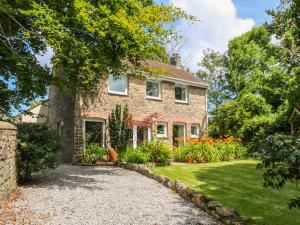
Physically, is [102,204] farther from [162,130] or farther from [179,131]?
[179,131]

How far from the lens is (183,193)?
28.8 ft

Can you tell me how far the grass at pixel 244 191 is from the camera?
6.77 meters

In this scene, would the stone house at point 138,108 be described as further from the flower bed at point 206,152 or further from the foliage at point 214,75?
the foliage at point 214,75

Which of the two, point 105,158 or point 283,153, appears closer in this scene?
point 283,153

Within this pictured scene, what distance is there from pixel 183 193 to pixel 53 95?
49.5 feet

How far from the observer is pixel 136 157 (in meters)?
14.3

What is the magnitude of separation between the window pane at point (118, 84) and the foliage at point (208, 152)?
17.0ft

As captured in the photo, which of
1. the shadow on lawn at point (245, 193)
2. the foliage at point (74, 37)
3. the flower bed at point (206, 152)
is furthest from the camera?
the flower bed at point (206, 152)

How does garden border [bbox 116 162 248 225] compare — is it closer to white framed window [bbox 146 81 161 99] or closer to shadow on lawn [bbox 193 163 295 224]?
shadow on lawn [bbox 193 163 295 224]

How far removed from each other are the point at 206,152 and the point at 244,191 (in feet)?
24.5

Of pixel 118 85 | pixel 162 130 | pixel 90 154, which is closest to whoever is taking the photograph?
pixel 90 154

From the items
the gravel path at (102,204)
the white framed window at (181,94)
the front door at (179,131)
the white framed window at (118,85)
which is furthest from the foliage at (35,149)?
the white framed window at (181,94)

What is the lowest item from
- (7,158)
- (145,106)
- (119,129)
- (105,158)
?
(105,158)

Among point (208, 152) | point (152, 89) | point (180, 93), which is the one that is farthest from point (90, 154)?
point (180, 93)
